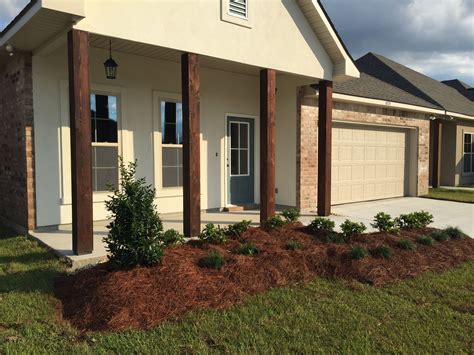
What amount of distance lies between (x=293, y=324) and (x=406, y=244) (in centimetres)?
297

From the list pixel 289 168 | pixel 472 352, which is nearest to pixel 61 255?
pixel 472 352

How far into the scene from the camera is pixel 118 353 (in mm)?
3150

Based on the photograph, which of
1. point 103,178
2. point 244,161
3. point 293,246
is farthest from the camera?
point 244,161

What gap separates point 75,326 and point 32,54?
17.2 ft

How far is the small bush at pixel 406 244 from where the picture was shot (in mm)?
5832

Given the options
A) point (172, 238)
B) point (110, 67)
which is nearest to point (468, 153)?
point (110, 67)

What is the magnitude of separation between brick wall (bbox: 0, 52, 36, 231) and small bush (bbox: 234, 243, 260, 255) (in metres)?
3.96

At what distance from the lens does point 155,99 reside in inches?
Result: 336

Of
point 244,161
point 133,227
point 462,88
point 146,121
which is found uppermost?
point 462,88

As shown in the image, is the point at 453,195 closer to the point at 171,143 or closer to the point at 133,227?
the point at 171,143

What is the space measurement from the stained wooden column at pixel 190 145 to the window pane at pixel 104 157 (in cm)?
209

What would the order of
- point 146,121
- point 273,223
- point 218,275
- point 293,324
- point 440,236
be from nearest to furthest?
1. point 293,324
2. point 218,275
3. point 440,236
4. point 273,223
5. point 146,121

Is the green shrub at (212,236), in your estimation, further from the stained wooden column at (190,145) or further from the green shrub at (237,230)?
the stained wooden column at (190,145)

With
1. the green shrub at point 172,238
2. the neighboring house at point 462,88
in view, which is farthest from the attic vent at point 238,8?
the neighboring house at point 462,88
